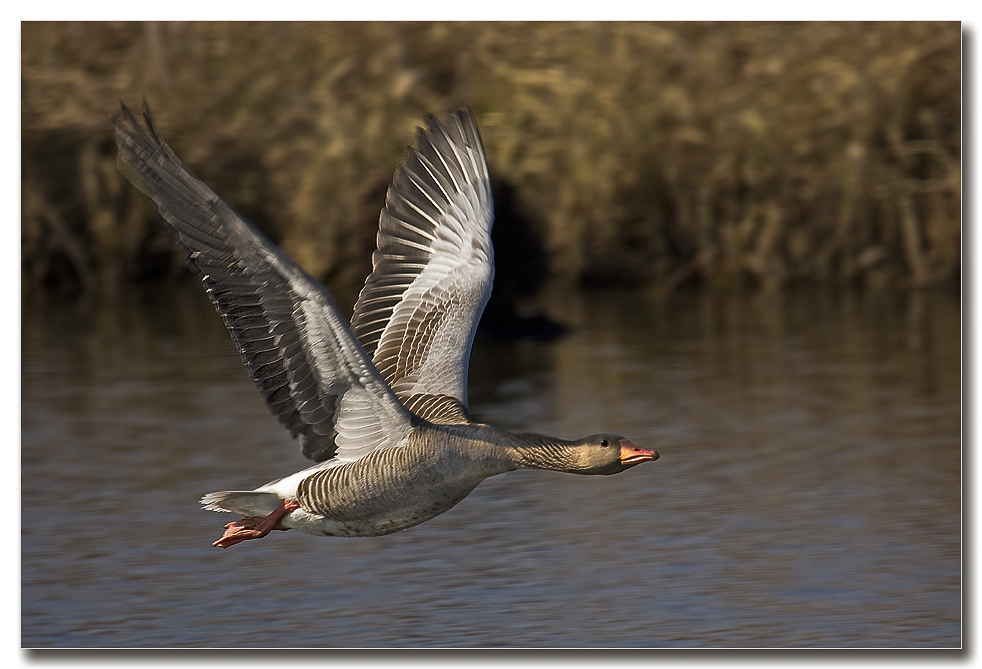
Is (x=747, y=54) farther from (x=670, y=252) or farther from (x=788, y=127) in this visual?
(x=670, y=252)

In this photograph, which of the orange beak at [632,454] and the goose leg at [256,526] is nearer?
the orange beak at [632,454]

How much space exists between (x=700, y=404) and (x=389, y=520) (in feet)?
16.9

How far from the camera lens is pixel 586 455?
7.22m

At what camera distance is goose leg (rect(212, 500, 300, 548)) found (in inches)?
287

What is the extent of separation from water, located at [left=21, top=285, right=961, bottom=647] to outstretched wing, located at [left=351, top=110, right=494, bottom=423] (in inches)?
30.6

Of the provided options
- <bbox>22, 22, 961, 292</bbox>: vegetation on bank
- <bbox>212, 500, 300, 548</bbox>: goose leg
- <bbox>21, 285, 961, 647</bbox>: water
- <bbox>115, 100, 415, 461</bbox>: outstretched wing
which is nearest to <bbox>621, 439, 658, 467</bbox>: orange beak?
<bbox>115, 100, 415, 461</bbox>: outstretched wing

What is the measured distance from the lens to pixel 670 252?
11875 mm

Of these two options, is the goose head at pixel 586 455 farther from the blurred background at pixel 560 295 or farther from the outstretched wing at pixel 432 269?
the blurred background at pixel 560 295

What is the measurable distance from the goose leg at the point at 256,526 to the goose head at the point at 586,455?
99 cm

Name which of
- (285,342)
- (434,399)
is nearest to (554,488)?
(434,399)

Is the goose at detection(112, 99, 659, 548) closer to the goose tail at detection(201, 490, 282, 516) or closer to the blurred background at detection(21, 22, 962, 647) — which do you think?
the goose tail at detection(201, 490, 282, 516)

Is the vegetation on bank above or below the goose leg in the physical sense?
above

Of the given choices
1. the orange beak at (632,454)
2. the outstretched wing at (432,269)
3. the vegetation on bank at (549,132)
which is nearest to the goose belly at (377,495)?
the orange beak at (632,454)

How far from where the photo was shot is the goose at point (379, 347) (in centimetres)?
646
